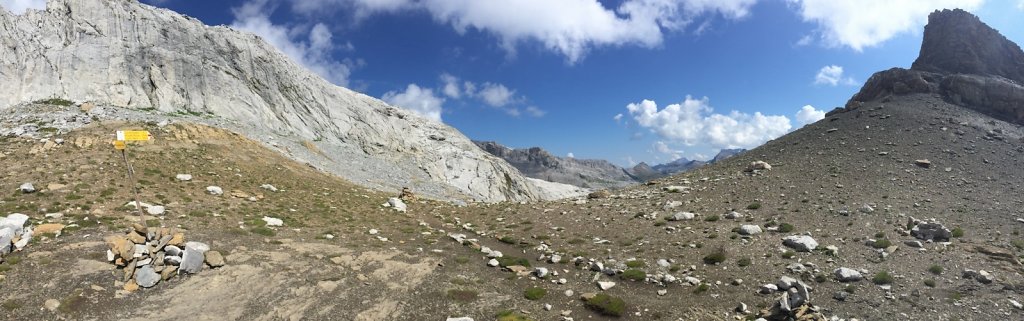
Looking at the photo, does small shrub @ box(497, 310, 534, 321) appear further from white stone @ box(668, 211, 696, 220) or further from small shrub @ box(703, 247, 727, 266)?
white stone @ box(668, 211, 696, 220)

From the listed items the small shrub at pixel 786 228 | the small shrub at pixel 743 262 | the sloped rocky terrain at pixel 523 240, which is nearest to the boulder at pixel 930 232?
the sloped rocky terrain at pixel 523 240

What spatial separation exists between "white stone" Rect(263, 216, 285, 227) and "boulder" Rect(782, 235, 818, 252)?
2924 centimetres

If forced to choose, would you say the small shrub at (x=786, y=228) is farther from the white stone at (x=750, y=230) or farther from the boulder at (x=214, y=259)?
the boulder at (x=214, y=259)

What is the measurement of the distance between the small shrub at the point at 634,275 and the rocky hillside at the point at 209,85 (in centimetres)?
3774

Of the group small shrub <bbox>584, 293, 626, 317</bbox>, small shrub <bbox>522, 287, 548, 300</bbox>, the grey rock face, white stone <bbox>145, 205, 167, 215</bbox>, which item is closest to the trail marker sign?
the grey rock face

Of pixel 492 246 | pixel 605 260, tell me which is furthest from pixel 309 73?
pixel 605 260

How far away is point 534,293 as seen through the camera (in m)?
19.5

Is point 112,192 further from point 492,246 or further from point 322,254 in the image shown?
point 492,246

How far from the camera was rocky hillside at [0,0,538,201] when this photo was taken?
57094mm

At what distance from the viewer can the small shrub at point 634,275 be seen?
829 inches

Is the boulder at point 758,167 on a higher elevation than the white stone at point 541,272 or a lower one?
higher

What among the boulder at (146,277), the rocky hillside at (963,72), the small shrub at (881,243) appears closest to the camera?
the boulder at (146,277)

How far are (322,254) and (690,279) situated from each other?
59.9 feet

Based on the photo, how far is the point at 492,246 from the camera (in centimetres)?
2791
